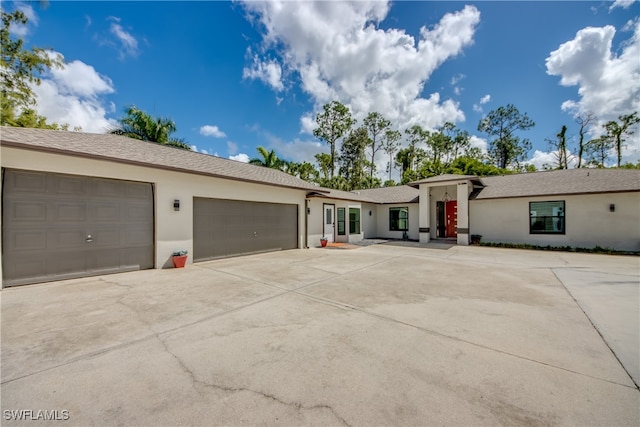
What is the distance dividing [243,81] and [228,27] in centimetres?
346

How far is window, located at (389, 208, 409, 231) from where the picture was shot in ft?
57.9

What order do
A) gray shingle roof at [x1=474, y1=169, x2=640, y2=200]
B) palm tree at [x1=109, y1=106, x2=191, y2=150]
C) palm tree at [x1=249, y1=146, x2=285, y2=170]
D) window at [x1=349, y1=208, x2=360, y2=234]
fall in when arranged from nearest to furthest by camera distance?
gray shingle roof at [x1=474, y1=169, x2=640, y2=200] → palm tree at [x1=109, y1=106, x2=191, y2=150] → window at [x1=349, y1=208, x2=360, y2=234] → palm tree at [x1=249, y1=146, x2=285, y2=170]

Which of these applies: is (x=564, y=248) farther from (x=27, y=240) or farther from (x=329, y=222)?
(x=27, y=240)

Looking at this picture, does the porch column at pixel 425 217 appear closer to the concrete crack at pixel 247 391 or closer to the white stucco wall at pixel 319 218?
the white stucco wall at pixel 319 218

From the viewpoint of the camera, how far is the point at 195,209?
28.0ft

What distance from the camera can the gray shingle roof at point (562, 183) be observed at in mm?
11406

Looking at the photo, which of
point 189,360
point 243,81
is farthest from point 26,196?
point 243,81

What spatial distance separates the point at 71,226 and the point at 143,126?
1346 cm

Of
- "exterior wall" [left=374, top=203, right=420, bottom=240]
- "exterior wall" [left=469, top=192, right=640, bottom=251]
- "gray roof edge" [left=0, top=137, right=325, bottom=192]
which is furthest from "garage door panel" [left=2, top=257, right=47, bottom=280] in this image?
"exterior wall" [left=469, top=192, right=640, bottom=251]

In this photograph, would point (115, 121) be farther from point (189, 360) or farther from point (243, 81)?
point (189, 360)

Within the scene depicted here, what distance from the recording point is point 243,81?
14.6 meters

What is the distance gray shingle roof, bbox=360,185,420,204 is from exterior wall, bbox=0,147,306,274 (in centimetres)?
1135

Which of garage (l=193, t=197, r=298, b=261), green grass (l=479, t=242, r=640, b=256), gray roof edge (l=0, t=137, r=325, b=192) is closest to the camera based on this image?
gray roof edge (l=0, t=137, r=325, b=192)

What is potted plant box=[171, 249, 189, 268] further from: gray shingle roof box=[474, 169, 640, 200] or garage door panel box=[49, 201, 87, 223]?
gray shingle roof box=[474, 169, 640, 200]
